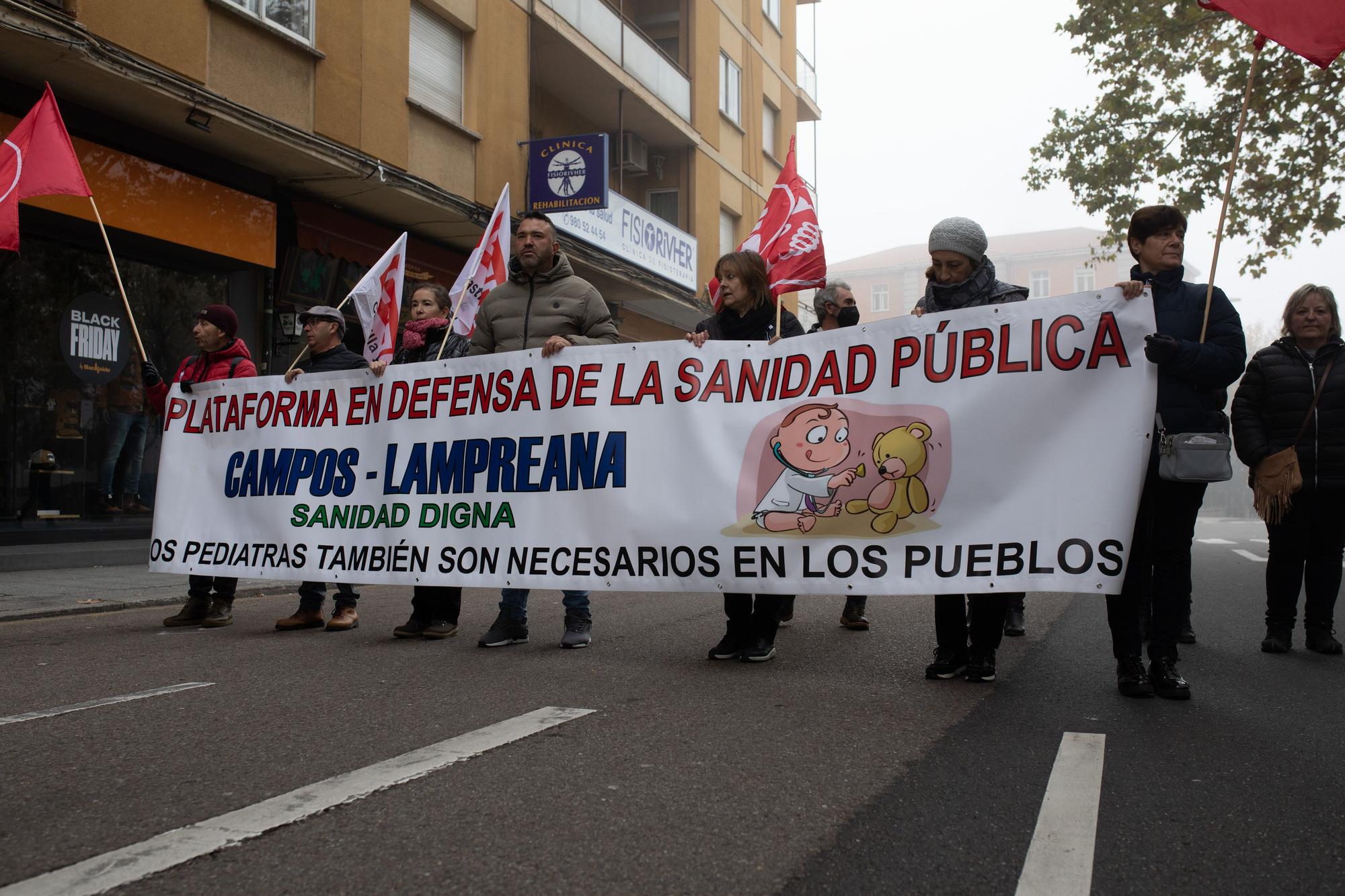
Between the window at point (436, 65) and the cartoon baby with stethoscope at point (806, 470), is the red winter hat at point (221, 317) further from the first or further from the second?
the window at point (436, 65)

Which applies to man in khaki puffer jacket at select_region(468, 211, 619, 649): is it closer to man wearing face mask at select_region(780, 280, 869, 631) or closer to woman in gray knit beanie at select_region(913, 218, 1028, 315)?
man wearing face mask at select_region(780, 280, 869, 631)

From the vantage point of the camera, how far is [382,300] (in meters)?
8.65

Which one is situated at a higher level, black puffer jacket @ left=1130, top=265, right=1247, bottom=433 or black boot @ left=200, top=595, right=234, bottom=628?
black puffer jacket @ left=1130, top=265, right=1247, bottom=433

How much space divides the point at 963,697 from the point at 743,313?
2.14 metres

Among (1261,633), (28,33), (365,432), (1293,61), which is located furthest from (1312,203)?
(28,33)

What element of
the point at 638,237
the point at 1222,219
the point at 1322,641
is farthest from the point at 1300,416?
the point at 638,237

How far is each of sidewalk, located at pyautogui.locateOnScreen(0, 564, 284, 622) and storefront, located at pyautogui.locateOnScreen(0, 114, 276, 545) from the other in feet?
3.58

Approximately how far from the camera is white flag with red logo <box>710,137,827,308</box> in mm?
7926

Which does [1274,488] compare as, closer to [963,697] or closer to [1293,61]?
[963,697]

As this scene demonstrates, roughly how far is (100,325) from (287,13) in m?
4.18

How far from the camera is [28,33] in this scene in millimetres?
9281

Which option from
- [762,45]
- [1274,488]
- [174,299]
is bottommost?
[1274,488]

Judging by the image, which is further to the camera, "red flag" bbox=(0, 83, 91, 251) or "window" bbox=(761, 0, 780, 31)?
"window" bbox=(761, 0, 780, 31)

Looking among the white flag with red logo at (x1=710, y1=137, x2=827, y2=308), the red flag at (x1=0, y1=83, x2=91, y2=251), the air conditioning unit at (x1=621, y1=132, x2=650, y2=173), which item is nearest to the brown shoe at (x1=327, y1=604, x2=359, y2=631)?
the red flag at (x1=0, y1=83, x2=91, y2=251)
